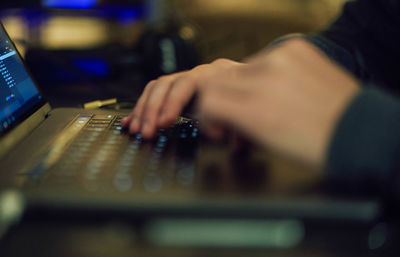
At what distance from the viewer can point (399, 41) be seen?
0.91m

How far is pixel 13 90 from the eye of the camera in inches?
25.8

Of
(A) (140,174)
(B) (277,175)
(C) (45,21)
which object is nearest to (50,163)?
(A) (140,174)

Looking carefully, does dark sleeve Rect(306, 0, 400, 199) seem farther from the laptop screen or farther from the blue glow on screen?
the blue glow on screen

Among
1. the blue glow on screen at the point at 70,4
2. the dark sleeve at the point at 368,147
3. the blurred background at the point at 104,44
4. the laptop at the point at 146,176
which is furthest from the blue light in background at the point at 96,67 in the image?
the dark sleeve at the point at 368,147

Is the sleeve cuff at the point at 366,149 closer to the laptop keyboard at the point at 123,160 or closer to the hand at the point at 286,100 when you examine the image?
the hand at the point at 286,100

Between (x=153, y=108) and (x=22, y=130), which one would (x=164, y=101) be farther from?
(x=22, y=130)

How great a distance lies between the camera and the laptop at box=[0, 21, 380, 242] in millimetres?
345

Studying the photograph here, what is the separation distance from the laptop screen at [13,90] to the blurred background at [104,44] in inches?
7.3

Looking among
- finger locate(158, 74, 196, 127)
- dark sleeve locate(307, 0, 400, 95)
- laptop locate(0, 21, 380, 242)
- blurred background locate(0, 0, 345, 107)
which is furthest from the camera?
blurred background locate(0, 0, 345, 107)

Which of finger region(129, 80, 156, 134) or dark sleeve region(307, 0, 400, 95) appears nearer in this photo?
finger region(129, 80, 156, 134)

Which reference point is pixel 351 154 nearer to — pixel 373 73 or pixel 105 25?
pixel 373 73

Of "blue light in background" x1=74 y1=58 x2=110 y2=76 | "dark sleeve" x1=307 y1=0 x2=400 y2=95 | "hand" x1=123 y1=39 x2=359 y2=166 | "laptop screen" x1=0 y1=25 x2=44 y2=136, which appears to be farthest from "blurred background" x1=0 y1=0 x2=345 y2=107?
"hand" x1=123 y1=39 x2=359 y2=166

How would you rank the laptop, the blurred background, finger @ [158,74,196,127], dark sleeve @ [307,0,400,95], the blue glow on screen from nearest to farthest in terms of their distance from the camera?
the laptop → finger @ [158,74,196,127] → dark sleeve @ [307,0,400,95] → the blurred background → the blue glow on screen

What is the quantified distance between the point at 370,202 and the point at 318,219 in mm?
44
